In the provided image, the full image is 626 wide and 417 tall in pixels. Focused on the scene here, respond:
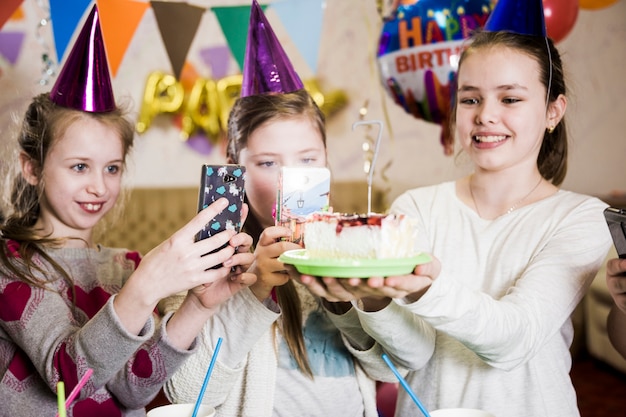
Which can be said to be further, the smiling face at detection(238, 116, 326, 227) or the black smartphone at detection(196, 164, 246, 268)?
the smiling face at detection(238, 116, 326, 227)

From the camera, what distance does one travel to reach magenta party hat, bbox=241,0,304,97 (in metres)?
1.61

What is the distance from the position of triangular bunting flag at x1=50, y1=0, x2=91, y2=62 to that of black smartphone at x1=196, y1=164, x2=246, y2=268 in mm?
1071

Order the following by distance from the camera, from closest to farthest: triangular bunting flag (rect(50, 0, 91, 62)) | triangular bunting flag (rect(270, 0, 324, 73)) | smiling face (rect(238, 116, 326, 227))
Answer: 1. smiling face (rect(238, 116, 326, 227))
2. triangular bunting flag (rect(50, 0, 91, 62))
3. triangular bunting flag (rect(270, 0, 324, 73))

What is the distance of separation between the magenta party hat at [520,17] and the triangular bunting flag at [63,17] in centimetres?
125

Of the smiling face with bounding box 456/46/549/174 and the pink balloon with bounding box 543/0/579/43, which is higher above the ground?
the pink balloon with bounding box 543/0/579/43

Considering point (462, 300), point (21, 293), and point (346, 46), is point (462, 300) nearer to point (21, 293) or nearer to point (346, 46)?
point (21, 293)

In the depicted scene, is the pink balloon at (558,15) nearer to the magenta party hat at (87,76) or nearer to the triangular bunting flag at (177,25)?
the triangular bunting flag at (177,25)

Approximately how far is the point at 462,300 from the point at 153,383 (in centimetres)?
63

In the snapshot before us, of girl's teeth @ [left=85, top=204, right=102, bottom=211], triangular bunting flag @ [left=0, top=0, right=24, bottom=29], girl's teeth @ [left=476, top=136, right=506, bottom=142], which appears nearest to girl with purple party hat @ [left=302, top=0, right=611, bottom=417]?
girl's teeth @ [left=476, top=136, right=506, bottom=142]

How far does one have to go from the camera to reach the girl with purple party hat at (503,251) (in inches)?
50.6

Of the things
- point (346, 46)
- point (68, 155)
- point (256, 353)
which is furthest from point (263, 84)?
point (346, 46)

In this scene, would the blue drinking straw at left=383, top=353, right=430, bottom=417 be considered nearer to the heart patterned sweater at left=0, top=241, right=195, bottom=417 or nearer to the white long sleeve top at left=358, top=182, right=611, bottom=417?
the white long sleeve top at left=358, top=182, right=611, bottom=417

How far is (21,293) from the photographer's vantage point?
138 cm

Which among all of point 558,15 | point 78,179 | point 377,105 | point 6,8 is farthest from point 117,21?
point 377,105
